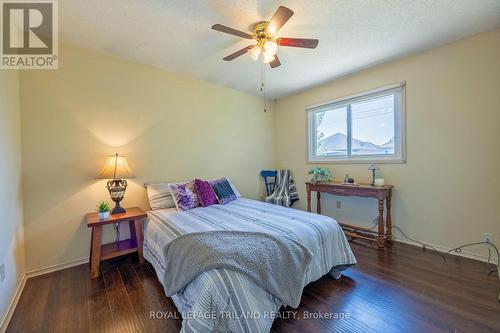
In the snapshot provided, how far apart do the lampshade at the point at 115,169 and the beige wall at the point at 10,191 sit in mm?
696

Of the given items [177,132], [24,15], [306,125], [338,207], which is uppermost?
[24,15]

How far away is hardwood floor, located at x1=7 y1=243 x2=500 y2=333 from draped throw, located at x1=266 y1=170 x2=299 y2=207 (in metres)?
1.87

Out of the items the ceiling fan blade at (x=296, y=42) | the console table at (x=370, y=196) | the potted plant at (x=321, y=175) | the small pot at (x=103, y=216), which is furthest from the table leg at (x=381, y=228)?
the small pot at (x=103, y=216)

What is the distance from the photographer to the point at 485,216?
7.79 ft

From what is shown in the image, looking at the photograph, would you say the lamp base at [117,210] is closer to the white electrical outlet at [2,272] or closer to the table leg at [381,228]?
the white electrical outlet at [2,272]

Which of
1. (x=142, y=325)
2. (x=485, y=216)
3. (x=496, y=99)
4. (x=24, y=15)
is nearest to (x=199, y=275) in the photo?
(x=142, y=325)

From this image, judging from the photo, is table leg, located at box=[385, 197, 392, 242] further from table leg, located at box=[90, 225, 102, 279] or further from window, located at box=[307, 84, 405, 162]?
table leg, located at box=[90, 225, 102, 279]

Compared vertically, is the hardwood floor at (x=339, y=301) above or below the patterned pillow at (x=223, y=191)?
below

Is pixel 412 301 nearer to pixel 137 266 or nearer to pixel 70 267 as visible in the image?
pixel 137 266

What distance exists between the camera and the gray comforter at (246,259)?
139 cm

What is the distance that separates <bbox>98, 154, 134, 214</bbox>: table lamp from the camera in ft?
7.90

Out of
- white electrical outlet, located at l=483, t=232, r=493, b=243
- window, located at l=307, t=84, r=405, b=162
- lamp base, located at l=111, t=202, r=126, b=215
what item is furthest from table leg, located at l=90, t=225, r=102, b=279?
white electrical outlet, located at l=483, t=232, r=493, b=243

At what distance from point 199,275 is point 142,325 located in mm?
659

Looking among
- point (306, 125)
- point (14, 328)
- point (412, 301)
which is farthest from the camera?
point (306, 125)
